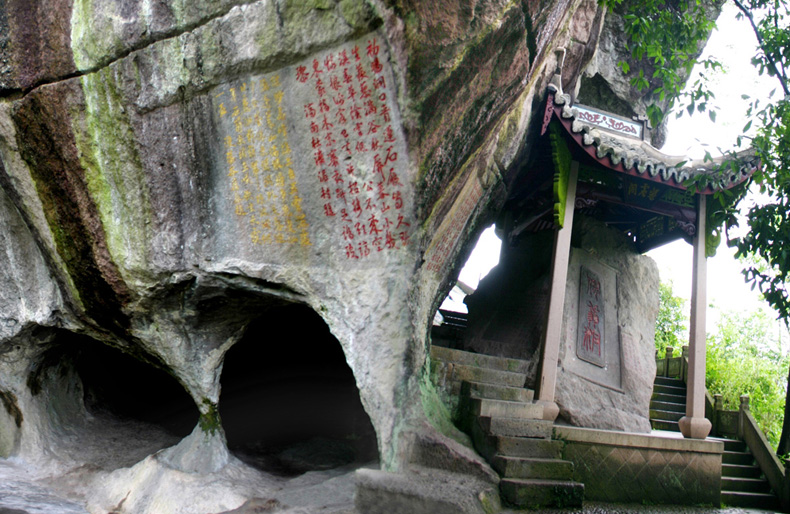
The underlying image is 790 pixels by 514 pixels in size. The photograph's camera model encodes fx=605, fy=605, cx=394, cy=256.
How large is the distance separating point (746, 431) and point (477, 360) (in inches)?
183

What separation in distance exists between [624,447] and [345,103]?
4.40 metres

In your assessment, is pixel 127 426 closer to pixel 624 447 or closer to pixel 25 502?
pixel 25 502

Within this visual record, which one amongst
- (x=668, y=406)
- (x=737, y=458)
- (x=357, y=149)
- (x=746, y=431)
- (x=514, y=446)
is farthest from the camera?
(x=668, y=406)

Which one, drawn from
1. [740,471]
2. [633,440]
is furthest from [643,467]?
[740,471]

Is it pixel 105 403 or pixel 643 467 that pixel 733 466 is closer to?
pixel 643 467

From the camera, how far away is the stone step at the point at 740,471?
25.8 feet

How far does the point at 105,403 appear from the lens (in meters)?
7.41

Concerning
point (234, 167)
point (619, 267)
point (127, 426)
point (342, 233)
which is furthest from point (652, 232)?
point (127, 426)

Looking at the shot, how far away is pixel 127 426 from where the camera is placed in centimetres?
714

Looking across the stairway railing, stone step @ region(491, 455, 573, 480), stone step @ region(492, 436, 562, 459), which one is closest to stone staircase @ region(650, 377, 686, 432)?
the stairway railing

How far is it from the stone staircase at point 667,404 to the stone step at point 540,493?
13.0 feet

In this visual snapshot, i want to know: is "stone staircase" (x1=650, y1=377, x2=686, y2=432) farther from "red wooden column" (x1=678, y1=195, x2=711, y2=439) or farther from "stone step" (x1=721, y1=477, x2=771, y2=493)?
"red wooden column" (x1=678, y1=195, x2=711, y2=439)

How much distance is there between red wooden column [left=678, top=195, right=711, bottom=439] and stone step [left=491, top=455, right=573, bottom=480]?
2.36 meters

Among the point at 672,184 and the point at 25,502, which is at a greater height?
the point at 672,184
